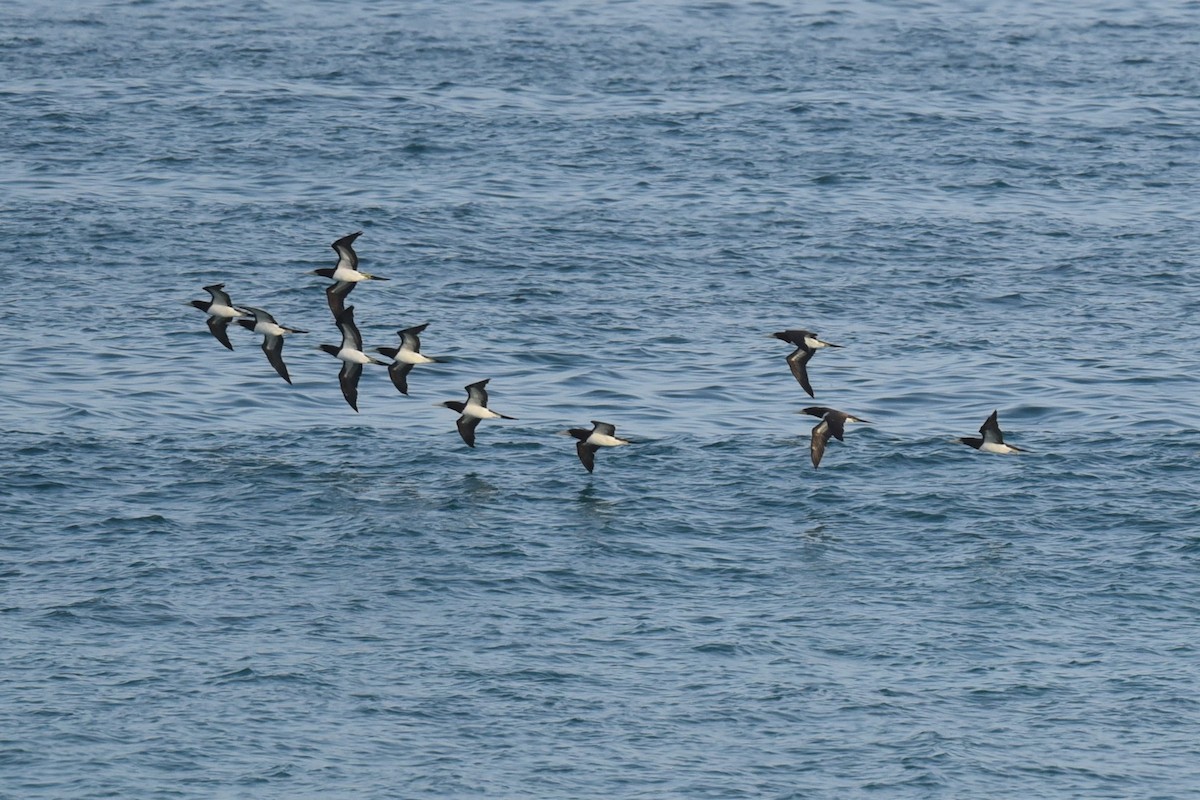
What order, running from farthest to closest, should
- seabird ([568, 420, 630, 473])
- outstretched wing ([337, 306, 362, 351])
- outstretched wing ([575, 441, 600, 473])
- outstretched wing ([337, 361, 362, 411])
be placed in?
outstretched wing ([337, 306, 362, 351])
outstretched wing ([337, 361, 362, 411])
outstretched wing ([575, 441, 600, 473])
seabird ([568, 420, 630, 473])

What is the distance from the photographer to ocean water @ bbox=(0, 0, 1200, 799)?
27.1 metres

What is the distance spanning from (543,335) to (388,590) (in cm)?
1287

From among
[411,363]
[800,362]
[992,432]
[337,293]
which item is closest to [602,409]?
[411,363]

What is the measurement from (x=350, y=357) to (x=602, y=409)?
4955 millimetres

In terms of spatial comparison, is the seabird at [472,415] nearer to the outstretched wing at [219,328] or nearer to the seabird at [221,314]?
the seabird at [221,314]

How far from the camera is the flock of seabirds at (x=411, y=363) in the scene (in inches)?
1380

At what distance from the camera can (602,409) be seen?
39312 mm

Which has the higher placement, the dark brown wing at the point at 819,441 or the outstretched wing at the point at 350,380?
the outstretched wing at the point at 350,380

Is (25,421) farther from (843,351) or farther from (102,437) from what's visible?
(843,351)

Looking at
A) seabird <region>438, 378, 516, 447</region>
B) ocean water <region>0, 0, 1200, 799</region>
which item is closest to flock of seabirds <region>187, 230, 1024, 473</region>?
seabird <region>438, 378, 516, 447</region>

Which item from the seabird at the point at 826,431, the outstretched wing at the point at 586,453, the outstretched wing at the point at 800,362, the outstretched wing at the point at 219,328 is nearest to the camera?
the seabird at the point at 826,431

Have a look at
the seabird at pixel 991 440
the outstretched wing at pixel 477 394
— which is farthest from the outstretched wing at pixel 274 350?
the seabird at pixel 991 440

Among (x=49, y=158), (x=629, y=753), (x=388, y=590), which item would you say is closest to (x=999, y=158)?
(x=49, y=158)

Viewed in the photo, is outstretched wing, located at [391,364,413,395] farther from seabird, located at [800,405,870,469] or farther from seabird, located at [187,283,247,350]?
seabird, located at [800,405,870,469]
